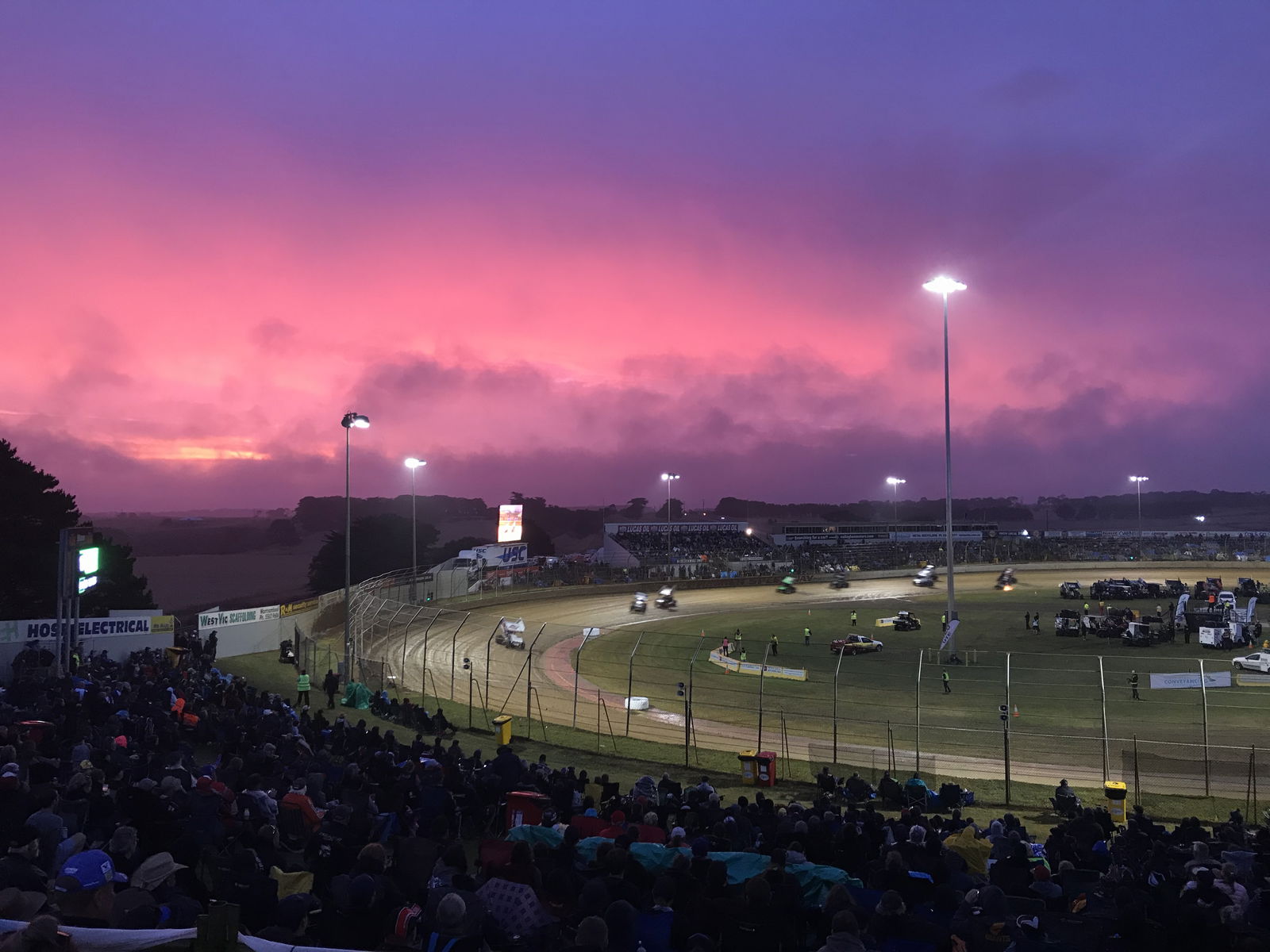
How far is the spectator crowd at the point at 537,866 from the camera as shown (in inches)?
264

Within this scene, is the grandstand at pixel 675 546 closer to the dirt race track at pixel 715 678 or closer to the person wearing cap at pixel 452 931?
the dirt race track at pixel 715 678

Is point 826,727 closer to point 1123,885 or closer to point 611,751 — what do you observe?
point 611,751

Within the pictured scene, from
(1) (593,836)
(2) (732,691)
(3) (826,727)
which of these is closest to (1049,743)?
(3) (826,727)

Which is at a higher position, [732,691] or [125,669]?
[125,669]

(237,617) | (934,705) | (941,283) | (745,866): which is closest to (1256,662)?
(934,705)

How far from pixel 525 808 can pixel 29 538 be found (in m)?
49.9

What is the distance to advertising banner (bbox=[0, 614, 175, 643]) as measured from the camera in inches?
1270

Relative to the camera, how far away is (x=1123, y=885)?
8742 millimetres

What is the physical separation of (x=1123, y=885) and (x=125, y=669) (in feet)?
87.8

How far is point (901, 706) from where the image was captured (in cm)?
2897

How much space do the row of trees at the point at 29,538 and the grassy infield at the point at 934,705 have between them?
18.2m

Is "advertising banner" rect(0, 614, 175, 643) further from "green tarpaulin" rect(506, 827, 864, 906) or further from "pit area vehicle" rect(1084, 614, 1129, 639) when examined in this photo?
"pit area vehicle" rect(1084, 614, 1129, 639)

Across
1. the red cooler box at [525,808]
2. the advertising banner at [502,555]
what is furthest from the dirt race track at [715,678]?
the advertising banner at [502,555]

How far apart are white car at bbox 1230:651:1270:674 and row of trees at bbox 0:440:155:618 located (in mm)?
55335
